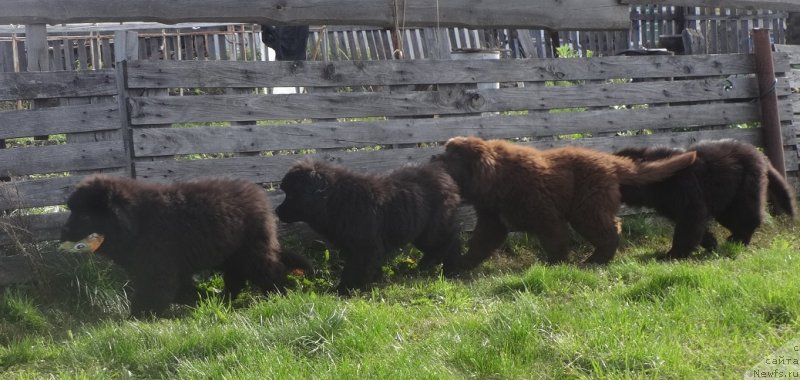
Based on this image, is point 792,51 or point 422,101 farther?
point 792,51

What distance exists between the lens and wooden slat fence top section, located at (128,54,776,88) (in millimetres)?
7957

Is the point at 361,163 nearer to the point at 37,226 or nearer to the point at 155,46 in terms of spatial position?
the point at 37,226

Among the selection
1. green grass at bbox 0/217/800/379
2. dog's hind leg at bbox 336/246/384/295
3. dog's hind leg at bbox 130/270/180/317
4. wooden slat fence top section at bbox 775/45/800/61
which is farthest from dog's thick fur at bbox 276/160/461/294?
wooden slat fence top section at bbox 775/45/800/61

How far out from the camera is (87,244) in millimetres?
6809

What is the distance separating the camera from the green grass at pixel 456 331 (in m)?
4.94

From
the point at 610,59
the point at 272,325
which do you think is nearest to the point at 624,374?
the point at 272,325

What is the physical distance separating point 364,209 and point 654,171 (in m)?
2.85

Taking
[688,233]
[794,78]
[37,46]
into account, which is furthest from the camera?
[794,78]

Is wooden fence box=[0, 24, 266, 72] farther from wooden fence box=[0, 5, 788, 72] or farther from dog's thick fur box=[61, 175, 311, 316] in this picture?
dog's thick fur box=[61, 175, 311, 316]

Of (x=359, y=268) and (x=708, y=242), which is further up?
(x=359, y=268)

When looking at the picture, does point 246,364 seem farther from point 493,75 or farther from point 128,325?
point 493,75

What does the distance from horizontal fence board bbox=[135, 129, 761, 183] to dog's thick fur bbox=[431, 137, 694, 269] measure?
0.62m

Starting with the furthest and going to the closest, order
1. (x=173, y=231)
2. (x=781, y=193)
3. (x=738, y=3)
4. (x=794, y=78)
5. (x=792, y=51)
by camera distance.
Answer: (x=792, y=51), (x=794, y=78), (x=738, y=3), (x=781, y=193), (x=173, y=231)

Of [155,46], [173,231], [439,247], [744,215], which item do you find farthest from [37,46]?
[155,46]
